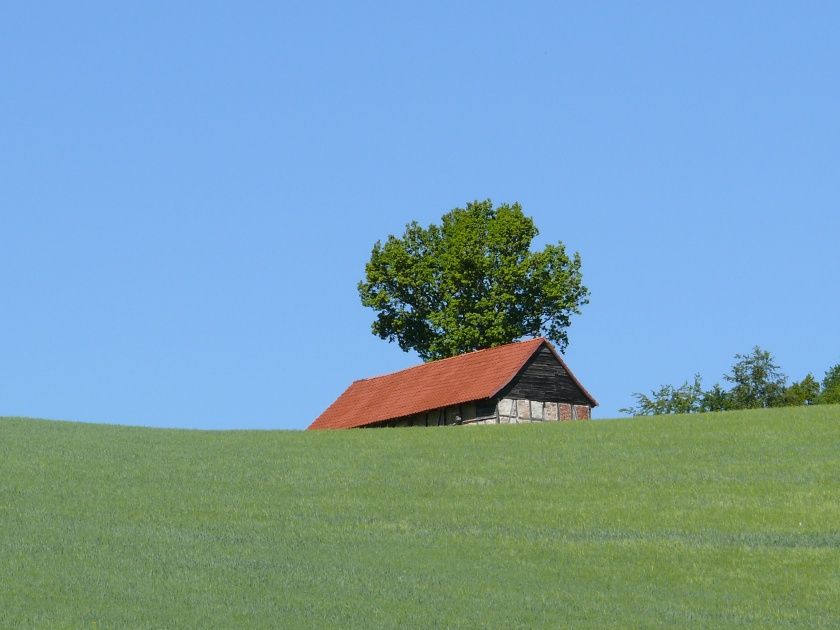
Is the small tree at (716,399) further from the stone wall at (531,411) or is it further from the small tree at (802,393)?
the stone wall at (531,411)

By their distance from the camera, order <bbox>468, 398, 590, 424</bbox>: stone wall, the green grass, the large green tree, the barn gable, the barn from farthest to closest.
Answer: the large green tree, the barn gable, <bbox>468, 398, 590, 424</bbox>: stone wall, the barn, the green grass

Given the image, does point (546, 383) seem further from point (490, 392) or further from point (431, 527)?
point (431, 527)

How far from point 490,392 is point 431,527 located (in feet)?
101

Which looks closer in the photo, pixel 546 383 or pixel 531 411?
pixel 531 411

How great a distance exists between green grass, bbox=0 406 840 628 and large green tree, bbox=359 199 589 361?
29.0 metres

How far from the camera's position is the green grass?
57.5 feet

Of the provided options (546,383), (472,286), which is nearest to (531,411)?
(546,383)

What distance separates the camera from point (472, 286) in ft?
222

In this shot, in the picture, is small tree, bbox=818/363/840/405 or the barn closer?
the barn

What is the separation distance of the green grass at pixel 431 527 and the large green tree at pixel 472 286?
29.0 metres

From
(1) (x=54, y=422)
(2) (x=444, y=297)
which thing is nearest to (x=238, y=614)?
(1) (x=54, y=422)

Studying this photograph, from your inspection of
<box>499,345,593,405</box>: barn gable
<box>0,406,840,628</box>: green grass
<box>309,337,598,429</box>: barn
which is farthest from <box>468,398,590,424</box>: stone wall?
<box>0,406,840,628</box>: green grass

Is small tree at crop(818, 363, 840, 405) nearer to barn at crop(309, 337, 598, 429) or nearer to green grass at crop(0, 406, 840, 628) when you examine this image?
barn at crop(309, 337, 598, 429)

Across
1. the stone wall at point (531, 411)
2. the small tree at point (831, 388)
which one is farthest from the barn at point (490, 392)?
the small tree at point (831, 388)
